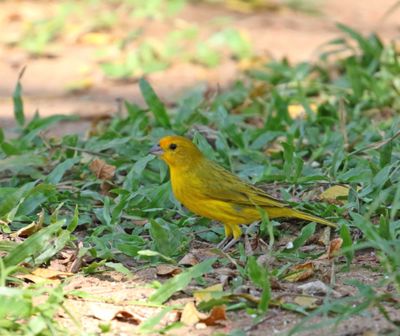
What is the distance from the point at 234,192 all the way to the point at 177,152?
39cm

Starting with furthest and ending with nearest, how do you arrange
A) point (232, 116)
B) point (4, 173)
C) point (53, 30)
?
point (53, 30), point (232, 116), point (4, 173)

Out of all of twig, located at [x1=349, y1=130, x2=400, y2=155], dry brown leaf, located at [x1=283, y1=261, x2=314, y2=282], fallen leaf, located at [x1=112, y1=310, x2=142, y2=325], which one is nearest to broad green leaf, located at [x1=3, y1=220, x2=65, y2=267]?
fallen leaf, located at [x1=112, y1=310, x2=142, y2=325]

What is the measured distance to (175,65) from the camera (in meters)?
8.77

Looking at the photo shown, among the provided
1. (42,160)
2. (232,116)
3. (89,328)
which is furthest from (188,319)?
(232,116)

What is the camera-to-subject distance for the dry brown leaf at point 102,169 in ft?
18.6

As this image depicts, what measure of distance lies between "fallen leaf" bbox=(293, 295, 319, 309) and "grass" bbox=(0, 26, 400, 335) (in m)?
0.04

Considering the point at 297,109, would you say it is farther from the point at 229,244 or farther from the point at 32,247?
the point at 32,247

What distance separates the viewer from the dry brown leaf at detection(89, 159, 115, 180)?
5.67 meters

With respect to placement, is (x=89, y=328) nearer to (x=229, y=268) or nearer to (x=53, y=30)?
(x=229, y=268)

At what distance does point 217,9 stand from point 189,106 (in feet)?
12.1

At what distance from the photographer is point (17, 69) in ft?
28.9

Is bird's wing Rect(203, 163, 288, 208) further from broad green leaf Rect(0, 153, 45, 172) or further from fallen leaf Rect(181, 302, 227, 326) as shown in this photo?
broad green leaf Rect(0, 153, 45, 172)

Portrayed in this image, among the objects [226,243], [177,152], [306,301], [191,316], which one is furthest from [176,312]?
[177,152]

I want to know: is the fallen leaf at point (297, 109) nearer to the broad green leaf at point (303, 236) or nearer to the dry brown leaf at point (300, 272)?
the broad green leaf at point (303, 236)
